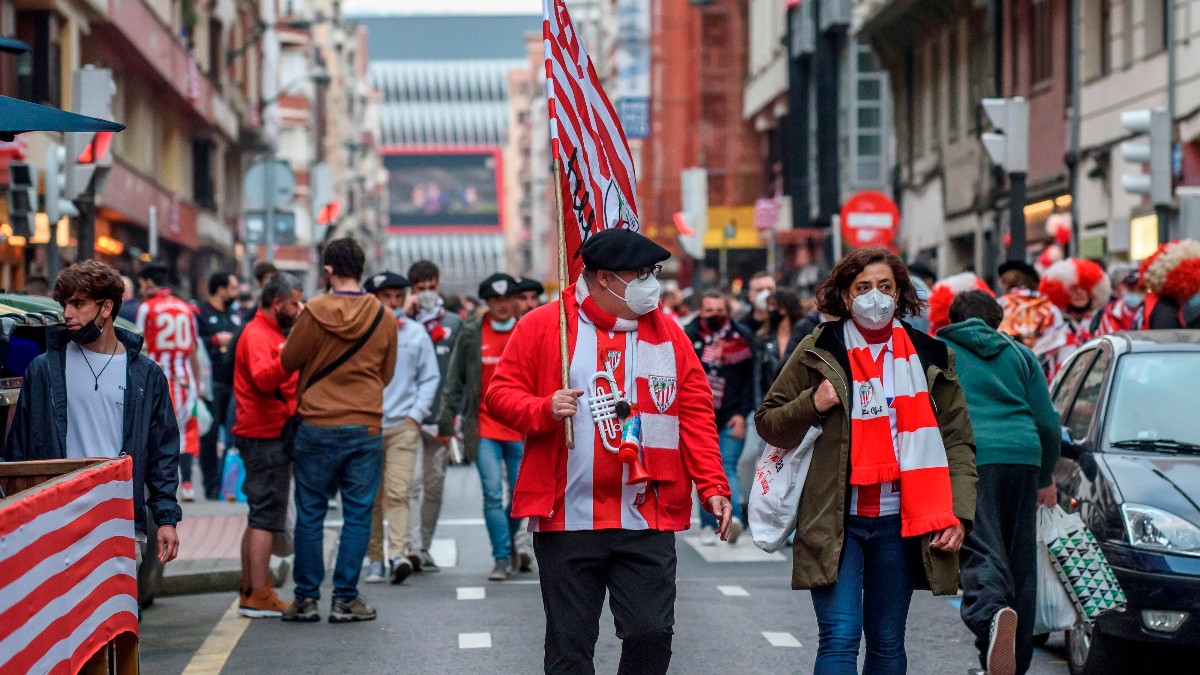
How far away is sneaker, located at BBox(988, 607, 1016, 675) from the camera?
7367 mm

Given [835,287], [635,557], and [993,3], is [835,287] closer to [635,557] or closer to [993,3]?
[635,557]

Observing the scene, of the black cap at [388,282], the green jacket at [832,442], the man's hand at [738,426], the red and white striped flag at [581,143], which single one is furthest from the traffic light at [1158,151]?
the green jacket at [832,442]

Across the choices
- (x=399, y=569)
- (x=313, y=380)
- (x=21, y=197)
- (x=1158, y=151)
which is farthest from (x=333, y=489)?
(x=1158, y=151)

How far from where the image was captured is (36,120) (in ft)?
22.2

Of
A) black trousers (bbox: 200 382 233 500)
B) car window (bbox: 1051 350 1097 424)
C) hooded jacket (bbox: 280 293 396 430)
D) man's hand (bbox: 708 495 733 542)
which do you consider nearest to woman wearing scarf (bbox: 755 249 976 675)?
man's hand (bbox: 708 495 733 542)

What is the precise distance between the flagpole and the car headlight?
275 centimetres

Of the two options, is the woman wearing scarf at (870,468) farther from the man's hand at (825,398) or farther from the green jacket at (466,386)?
the green jacket at (466,386)

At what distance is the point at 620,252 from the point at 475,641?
12.6 feet

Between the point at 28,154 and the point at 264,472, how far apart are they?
16.3 meters

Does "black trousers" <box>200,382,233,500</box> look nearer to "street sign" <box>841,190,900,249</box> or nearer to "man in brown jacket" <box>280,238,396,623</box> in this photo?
"man in brown jacket" <box>280,238,396,623</box>

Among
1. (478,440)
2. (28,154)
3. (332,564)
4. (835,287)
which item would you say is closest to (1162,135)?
(478,440)

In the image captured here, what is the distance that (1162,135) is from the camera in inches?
598

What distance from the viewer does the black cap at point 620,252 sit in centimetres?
622

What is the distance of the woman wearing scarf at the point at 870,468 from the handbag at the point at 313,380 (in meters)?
3.94
